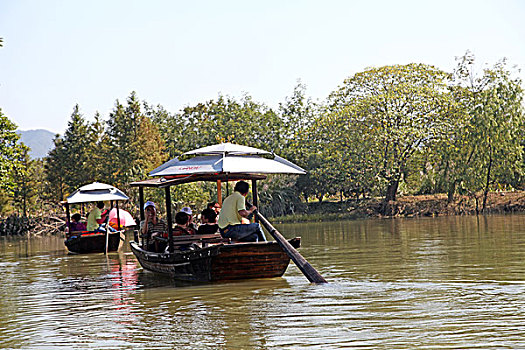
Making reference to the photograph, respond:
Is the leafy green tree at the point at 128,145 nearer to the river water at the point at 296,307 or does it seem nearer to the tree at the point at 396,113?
the tree at the point at 396,113

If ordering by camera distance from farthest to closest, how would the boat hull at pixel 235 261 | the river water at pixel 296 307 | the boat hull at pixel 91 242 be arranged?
the boat hull at pixel 91 242
the boat hull at pixel 235 261
the river water at pixel 296 307

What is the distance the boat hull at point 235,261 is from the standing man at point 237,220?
515 mm

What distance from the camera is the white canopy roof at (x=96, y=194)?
25.3 meters

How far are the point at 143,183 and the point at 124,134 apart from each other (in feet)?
131

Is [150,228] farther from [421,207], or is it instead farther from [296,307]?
[421,207]

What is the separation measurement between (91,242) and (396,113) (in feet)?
85.7

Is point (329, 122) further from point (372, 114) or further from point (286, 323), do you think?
point (286, 323)

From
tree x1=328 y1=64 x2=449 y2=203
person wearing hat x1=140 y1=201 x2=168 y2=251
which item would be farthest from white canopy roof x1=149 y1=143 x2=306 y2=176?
tree x1=328 y1=64 x2=449 y2=203

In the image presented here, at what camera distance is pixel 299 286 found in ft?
42.1

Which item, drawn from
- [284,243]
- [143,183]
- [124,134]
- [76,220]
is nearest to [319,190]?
[124,134]

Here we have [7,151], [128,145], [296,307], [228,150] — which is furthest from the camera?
[128,145]

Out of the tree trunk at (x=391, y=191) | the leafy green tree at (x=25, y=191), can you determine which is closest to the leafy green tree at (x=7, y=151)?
the leafy green tree at (x=25, y=191)

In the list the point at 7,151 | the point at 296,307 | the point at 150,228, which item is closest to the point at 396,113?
the point at 7,151

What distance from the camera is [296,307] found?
1040 centimetres
